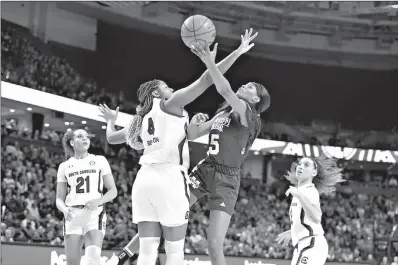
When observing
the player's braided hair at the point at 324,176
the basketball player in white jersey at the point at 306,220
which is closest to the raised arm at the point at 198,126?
the basketball player in white jersey at the point at 306,220

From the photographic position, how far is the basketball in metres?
6.00

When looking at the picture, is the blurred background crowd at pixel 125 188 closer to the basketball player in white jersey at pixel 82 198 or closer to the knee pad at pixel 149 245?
the basketball player in white jersey at pixel 82 198

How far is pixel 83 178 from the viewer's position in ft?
27.4

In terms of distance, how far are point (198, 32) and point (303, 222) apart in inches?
106

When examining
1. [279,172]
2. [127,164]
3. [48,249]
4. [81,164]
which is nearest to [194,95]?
[81,164]

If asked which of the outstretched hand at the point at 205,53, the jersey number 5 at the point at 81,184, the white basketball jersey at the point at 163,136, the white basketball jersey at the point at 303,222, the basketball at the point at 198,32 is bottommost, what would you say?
the white basketball jersey at the point at 303,222

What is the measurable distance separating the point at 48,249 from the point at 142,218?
23.8ft

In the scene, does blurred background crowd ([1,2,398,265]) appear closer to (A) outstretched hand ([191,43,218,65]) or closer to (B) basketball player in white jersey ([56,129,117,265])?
(B) basketball player in white jersey ([56,129,117,265])

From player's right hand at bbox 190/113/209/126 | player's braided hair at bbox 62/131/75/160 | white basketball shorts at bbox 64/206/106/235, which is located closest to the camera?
player's right hand at bbox 190/113/209/126

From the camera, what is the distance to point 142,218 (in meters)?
5.70

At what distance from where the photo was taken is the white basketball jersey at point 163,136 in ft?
18.9

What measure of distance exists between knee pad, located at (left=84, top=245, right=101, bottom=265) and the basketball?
321cm

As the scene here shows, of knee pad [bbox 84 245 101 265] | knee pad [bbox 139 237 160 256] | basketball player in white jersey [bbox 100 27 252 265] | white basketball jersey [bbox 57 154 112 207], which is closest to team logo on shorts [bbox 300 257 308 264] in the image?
basketball player in white jersey [bbox 100 27 252 265]

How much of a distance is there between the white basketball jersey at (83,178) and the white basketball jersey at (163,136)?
2655 millimetres
